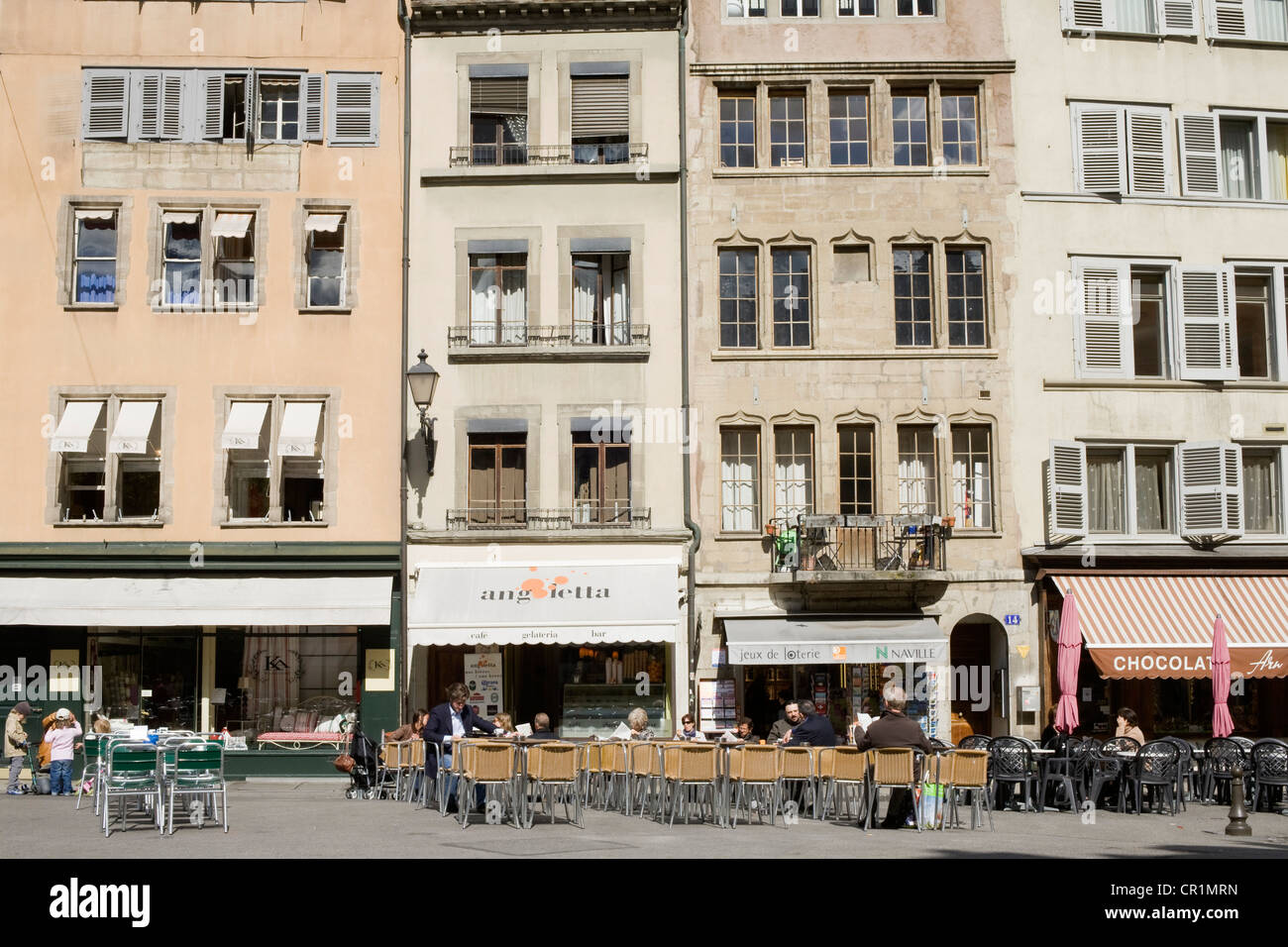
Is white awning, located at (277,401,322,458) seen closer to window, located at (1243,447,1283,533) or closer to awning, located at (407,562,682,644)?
awning, located at (407,562,682,644)

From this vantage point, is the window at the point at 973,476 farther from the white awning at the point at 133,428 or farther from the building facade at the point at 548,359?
the white awning at the point at 133,428

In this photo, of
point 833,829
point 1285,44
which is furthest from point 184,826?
point 1285,44

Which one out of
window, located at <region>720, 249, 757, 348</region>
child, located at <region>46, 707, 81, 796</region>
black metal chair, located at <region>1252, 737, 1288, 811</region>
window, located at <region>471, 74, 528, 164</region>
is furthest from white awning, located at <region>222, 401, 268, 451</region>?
black metal chair, located at <region>1252, 737, 1288, 811</region>

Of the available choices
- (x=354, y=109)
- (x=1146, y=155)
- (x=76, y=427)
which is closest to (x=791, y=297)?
(x=1146, y=155)

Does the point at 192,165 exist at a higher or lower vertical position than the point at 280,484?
higher

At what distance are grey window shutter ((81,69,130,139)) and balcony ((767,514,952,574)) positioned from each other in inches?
540

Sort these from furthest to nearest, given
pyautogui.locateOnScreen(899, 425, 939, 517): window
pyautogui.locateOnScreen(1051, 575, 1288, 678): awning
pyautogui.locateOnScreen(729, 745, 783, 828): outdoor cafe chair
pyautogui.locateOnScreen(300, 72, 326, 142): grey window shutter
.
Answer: pyautogui.locateOnScreen(300, 72, 326, 142): grey window shutter
pyautogui.locateOnScreen(899, 425, 939, 517): window
pyautogui.locateOnScreen(1051, 575, 1288, 678): awning
pyautogui.locateOnScreen(729, 745, 783, 828): outdoor cafe chair

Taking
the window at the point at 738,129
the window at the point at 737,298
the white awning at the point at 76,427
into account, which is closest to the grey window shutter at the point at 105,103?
the white awning at the point at 76,427

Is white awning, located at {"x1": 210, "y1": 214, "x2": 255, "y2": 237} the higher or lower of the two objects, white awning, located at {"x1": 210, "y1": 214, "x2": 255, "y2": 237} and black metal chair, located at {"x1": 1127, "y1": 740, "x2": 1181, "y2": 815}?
the higher

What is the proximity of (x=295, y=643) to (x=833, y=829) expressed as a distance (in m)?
12.9

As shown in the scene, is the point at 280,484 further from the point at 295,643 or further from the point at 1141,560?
the point at 1141,560

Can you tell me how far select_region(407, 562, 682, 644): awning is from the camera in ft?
84.2

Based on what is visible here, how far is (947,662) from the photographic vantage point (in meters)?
26.6

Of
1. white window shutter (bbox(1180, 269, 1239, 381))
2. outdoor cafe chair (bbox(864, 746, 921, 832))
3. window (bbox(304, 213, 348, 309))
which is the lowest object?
outdoor cafe chair (bbox(864, 746, 921, 832))
